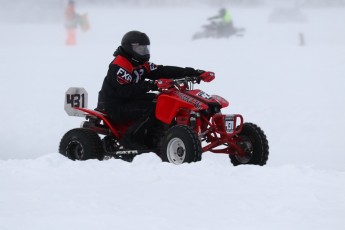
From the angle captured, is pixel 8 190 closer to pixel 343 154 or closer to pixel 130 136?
pixel 130 136

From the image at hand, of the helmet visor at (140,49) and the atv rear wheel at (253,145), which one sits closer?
the atv rear wheel at (253,145)

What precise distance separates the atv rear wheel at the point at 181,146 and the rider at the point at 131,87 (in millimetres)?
798

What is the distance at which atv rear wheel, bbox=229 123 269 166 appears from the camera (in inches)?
337

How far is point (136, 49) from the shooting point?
8.92m

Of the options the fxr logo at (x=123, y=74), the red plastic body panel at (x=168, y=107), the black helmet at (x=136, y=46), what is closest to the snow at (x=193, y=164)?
the red plastic body panel at (x=168, y=107)

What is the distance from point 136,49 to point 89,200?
3.17m

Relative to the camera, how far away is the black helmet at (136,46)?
8.92 meters

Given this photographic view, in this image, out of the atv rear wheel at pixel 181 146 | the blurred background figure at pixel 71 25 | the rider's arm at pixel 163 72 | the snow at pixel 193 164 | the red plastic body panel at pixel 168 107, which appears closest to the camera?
the snow at pixel 193 164

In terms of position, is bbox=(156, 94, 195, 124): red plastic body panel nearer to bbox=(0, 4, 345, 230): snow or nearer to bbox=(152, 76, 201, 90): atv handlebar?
bbox=(152, 76, 201, 90): atv handlebar

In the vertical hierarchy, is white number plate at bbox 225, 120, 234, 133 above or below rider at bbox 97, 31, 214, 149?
below

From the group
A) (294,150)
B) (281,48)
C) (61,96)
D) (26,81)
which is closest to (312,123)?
(294,150)

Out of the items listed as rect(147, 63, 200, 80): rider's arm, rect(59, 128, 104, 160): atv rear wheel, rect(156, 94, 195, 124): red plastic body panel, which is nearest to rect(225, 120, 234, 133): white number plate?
rect(156, 94, 195, 124): red plastic body panel

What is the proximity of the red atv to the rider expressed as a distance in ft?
0.46

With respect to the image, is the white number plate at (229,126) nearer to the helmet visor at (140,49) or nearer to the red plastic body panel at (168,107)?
the red plastic body panel at (168,107)
